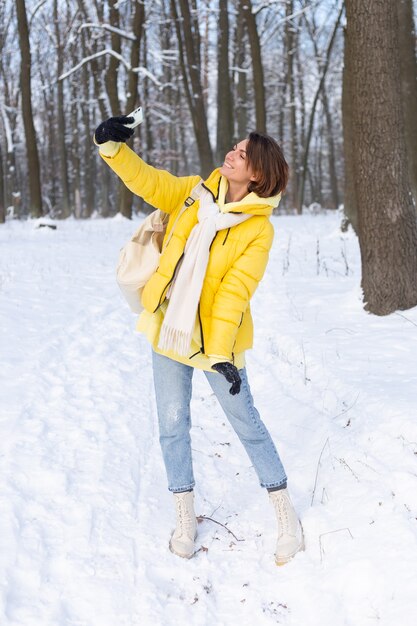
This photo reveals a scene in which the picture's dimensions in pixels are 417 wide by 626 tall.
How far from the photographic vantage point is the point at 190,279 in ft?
9.41

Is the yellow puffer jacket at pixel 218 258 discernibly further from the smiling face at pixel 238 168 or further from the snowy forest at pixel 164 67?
the snowy forest at pixel 164 67

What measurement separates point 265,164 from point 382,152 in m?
3.61

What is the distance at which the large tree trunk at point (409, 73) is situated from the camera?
37.5ft

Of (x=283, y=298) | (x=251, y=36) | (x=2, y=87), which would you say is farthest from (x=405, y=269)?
(x=2, y=87)

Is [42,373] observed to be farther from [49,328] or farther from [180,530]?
[180,530]

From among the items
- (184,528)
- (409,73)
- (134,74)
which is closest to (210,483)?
(184,528)

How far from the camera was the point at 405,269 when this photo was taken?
19.9ft

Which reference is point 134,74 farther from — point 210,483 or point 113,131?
point 113,131

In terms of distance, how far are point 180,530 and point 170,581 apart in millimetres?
307

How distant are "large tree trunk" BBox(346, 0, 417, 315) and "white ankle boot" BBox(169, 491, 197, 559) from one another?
3716 mm

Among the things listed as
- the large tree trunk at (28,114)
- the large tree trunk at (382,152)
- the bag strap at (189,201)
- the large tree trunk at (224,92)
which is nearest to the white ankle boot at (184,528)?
the bag strap at (189,201)

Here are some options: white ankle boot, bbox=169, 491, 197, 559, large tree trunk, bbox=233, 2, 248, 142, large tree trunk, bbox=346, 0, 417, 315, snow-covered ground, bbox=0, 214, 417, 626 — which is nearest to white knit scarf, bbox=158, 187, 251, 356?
white ankle boot, bbox=169, 491, 197, 559

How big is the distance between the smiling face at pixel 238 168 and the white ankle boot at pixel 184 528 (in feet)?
5.29

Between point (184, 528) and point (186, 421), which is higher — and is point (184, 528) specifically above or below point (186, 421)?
below
